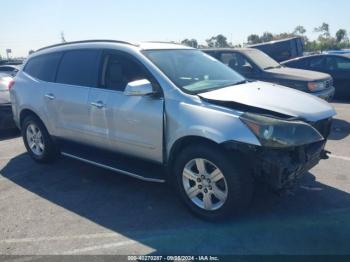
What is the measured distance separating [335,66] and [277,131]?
8.86 m

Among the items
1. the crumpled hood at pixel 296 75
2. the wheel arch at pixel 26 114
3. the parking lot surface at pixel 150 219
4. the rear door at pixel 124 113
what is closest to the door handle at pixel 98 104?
the rear door at pixel 124 113

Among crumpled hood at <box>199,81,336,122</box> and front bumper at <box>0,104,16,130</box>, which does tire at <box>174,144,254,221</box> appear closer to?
crumpled hood at <box>199,81,336,122</box>

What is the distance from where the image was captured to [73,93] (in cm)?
506

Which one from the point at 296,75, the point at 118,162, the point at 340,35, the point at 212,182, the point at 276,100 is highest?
the point at 276,100

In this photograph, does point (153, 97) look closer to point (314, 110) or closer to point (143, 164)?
point (143, 164)

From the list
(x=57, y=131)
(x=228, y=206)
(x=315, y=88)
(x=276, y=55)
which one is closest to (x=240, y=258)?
(x=228, y=206)

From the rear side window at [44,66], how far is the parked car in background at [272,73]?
195 inches

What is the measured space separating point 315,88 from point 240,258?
6070mm

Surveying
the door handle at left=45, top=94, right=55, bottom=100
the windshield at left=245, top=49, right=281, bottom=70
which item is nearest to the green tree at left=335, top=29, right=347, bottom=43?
the windshield at left=245, top=49, right=281, bottom=70

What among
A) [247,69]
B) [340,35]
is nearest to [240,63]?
[247,69]

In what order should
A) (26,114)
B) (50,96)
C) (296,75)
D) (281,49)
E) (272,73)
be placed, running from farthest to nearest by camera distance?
1. (281,49)
2. (272,73)
3. (296,75)
4. (26,114)
5. (50,96)

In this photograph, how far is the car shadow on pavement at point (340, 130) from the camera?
22.7 feet

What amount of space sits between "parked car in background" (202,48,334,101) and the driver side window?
16.6 feet

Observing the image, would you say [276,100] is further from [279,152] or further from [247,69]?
[247,69]
